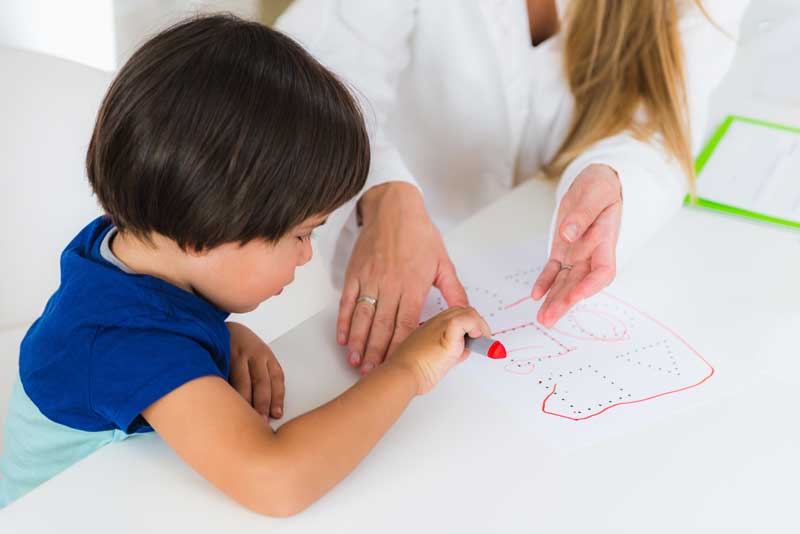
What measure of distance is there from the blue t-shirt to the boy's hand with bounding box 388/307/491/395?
5.8 inches

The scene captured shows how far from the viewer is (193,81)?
0.57m

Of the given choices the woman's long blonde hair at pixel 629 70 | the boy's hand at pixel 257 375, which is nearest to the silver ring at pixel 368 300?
the boy's hand at pixel 257 375

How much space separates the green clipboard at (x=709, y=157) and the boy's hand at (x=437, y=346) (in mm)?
442

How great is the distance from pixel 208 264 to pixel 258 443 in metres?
0.16

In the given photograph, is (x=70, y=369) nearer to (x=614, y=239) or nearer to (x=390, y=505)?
(x=390, y=505)

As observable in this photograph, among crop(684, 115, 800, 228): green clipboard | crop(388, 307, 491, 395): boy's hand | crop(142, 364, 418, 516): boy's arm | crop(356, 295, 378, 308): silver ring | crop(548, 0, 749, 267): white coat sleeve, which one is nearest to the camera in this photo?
crop(142, 364, 418, 516): boy's arm

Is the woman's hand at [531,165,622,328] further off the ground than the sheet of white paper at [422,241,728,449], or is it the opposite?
the woman's hand at [531,165,622,328]

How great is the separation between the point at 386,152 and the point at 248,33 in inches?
14.3

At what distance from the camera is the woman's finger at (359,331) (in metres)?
0.70

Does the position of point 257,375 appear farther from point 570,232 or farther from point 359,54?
point 359,54

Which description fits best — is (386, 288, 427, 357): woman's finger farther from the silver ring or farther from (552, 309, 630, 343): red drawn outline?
(552, 309, 630, 343): red drawn outline

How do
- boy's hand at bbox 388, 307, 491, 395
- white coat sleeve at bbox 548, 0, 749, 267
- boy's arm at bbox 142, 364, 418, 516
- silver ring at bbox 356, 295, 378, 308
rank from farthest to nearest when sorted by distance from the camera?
white coat sleeve at bbox 548, 0, 749, 267 < silver ring at bbox 356, 295, 378, 308 < boy's hand at bbox 388, 307, 491, 395 < boy's arm at bbox 142, 364, 418, 516

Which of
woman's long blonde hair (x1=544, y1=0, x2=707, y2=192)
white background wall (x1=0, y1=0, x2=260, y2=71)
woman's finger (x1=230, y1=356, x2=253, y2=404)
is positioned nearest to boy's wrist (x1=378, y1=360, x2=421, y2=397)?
woman's finger (x1=230, y1=356, x2=253, y2=404)

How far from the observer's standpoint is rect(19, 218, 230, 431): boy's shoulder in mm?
561
